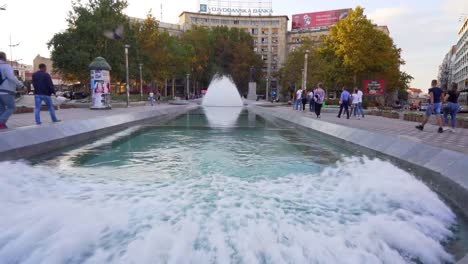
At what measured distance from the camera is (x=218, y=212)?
4.48 m

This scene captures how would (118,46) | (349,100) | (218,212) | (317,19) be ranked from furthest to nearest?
(317,19)
(118,46)
(349,100)
(218,212)

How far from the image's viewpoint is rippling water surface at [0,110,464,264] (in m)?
3.44

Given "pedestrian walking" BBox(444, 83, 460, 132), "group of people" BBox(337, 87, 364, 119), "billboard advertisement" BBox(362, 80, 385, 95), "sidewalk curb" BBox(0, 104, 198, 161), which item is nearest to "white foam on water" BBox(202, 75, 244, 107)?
"billboard advertisement" BBox(362, 80, 385, 95)

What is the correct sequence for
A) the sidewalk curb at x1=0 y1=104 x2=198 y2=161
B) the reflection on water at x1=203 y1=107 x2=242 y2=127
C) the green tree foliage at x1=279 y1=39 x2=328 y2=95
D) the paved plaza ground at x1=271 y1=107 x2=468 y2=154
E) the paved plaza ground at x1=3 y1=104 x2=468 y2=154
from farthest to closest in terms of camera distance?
the green tree foliage at x1=279 y1=39 x2=328 y2=95 < the reflection on water at x1=203 y1=107 x2=242 y2=127 < the paved plaza ground at x1=3 y1=104 x2=468 y2=154 < the paved plaza ground at x1=271 y1=107 x2=468 y2=154 < the sidewalk curb at x1=0 y1=104 x2=198 y2=161

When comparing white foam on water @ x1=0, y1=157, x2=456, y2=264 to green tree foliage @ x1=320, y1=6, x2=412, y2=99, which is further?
green tree foliage @ x1=320, y1=6, x2=412, y2=99

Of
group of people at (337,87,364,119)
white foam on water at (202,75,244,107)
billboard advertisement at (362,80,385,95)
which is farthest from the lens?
white foam on water at (202,75,244,107)

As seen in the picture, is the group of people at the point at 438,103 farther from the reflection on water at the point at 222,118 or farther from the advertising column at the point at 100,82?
the advertising column at the point at 100,82

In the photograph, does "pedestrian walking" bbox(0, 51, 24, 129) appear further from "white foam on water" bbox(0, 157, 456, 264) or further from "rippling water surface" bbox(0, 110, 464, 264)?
"white foam on water" bbox(0, 157, 456, 264)

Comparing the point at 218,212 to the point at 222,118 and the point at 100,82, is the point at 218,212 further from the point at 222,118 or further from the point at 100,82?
the point at 100,82

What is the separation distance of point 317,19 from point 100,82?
9430 centimetres

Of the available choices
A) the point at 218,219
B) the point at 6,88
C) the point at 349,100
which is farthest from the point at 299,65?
the point at 218,219

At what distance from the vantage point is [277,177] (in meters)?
6.33

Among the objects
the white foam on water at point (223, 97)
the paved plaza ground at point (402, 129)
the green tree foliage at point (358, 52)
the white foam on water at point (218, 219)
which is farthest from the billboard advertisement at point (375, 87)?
the white foam on water at point (218, 219)

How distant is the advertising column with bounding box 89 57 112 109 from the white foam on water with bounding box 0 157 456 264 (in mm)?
15387
